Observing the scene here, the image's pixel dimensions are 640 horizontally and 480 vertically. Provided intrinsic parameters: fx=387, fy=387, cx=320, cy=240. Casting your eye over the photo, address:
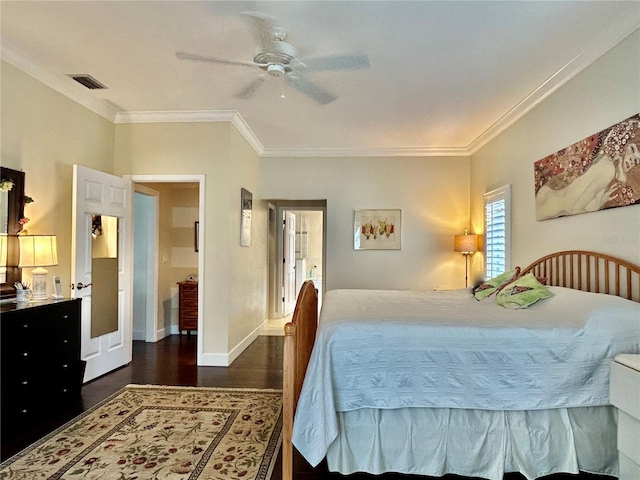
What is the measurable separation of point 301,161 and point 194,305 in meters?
2.68

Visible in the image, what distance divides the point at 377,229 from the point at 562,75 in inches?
121

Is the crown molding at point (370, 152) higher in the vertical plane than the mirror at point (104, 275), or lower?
higher

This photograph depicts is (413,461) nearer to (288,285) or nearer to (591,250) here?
(591,250)

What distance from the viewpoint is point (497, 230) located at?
15.2 feet

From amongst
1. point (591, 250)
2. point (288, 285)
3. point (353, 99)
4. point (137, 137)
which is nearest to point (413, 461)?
point (591, 250)

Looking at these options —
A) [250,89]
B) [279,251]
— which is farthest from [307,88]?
[279,251]

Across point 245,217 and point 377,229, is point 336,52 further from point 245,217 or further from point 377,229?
point 377,229

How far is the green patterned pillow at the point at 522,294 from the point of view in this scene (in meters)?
2.65

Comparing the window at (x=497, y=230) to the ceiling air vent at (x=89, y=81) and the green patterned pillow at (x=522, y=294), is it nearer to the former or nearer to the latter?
the green patterned pillow at (x=522, y=294)

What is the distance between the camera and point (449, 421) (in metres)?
2.12

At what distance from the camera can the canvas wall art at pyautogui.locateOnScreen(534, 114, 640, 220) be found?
2.47 m

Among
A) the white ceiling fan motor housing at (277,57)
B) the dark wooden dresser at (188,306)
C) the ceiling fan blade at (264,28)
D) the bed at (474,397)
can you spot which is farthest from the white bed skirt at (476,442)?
the dark wooden dresser at (188,306)

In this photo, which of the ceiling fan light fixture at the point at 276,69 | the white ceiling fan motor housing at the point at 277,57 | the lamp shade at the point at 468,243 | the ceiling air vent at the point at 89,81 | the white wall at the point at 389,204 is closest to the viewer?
the white ceiling fan motor housing at the point at 277,57

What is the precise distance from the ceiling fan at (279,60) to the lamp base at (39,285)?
2029 millimetres
